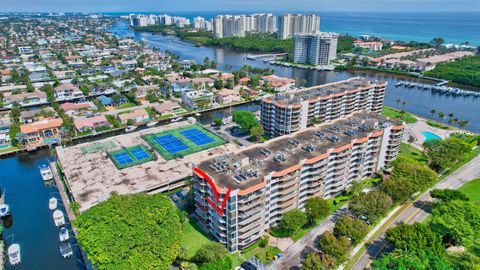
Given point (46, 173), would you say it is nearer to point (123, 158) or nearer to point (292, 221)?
point (123, 158)

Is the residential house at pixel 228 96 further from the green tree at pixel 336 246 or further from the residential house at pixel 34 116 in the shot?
the green tree at pixel 336 246

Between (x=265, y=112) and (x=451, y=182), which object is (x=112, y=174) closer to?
(x=265, y=112)

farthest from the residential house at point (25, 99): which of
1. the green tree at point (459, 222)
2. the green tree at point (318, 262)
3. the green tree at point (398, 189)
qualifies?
the green tree at point (459, 222)

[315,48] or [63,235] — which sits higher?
[315,48]

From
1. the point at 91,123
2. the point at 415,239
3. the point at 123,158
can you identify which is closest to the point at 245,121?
the point at 123,158

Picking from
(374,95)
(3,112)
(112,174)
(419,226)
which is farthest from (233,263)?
(3,112)
